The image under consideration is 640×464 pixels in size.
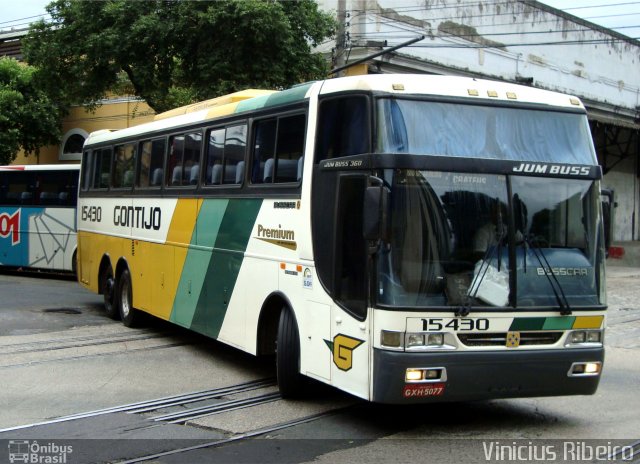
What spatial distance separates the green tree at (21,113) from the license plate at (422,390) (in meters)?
28.5

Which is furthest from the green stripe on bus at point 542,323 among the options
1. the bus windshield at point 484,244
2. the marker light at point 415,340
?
the marker light at point 415,340

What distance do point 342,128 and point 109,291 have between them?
800 centimetres

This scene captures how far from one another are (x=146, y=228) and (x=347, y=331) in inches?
235

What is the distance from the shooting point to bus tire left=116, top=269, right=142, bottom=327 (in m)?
12.9

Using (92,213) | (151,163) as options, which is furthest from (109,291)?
(151,163)

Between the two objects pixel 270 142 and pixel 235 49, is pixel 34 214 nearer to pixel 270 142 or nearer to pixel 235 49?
pixel 235 49

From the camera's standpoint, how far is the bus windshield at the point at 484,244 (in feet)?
21.6

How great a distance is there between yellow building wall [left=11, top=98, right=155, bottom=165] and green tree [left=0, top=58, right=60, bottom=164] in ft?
3.27

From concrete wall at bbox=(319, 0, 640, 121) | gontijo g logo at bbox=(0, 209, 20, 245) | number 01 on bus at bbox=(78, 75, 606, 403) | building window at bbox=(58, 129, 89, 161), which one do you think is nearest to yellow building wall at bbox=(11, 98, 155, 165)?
building window at bbox=(58, 129, 89, 161)

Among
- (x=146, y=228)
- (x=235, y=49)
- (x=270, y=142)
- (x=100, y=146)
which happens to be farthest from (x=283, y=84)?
(x=270, y=142)

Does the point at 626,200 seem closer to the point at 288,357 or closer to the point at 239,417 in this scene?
the point at 288,357

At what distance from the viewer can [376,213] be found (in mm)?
6469

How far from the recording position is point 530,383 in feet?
22.2

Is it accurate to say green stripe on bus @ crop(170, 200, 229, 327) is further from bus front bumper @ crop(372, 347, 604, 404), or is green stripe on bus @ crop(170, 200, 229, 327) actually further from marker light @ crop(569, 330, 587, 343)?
marker light @ crop(569, 330, 587, 343)
